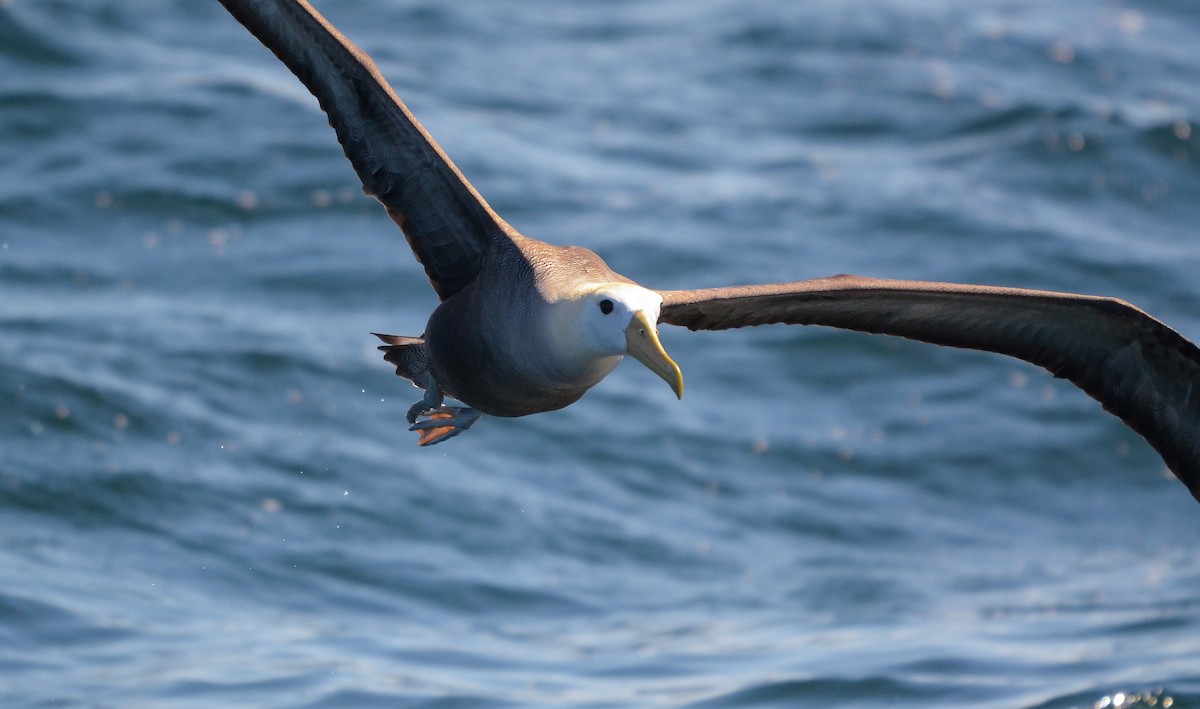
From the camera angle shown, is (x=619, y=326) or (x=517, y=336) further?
(x=517, y=336)

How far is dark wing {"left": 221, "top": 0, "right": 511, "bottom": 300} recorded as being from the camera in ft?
27.8

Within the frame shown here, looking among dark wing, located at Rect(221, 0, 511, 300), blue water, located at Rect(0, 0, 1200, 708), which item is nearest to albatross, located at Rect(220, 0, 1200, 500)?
dark wing, located at Rect(221, 0, 511, 300)

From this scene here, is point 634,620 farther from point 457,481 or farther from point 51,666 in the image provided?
point 51,666

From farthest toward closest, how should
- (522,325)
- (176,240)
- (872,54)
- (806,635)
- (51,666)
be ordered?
(872,54)
(176,240)
(806,635)
(51,666)
(522,325)

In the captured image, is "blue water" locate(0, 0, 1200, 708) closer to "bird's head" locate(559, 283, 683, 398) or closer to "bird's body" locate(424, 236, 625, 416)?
"bird's body" locate(424, 236, 625, 416)

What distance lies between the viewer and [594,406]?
51.0 ft

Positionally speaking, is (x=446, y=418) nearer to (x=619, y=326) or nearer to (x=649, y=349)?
(x=619, y=326)

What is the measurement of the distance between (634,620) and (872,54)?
11980 mm

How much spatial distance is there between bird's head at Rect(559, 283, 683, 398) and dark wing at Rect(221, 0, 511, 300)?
110 cm

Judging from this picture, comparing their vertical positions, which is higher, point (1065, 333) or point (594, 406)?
point (594, 406)

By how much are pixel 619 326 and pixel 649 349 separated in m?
0.21

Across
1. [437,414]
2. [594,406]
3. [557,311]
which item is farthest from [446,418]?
[594,406]

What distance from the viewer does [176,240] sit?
16859 mm

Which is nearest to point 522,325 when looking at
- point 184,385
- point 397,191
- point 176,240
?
point 397,191
